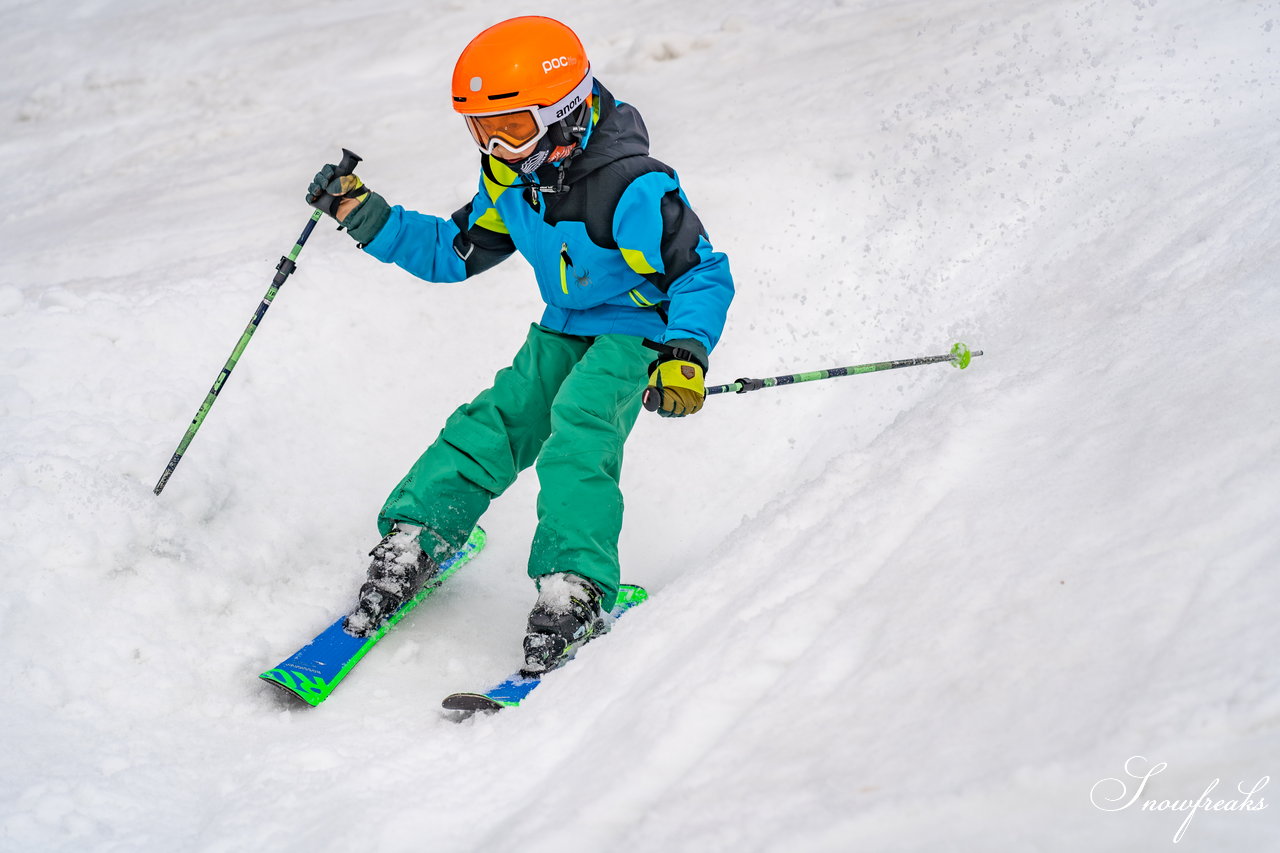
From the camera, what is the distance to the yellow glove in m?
3.33

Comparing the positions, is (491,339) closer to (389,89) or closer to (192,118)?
(389,89)

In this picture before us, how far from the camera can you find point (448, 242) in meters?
4.16

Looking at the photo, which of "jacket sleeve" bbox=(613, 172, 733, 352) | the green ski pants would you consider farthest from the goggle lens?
the green ski pants

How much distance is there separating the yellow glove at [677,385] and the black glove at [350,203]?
56.1 inches

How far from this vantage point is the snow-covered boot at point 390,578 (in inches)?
142

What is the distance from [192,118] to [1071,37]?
23.8 feet

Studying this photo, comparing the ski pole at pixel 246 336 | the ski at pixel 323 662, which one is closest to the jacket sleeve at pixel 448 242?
the ski pole at pixel 246 336

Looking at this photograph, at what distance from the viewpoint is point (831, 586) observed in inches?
96.3

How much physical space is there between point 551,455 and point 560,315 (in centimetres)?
71

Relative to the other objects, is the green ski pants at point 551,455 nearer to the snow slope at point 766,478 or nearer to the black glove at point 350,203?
the snow slope at point 766,478

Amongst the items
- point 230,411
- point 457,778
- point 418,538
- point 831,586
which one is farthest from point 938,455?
point 230,411

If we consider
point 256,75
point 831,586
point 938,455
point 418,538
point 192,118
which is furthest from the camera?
point 256,75

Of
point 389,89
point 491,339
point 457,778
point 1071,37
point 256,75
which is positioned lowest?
point 457,778

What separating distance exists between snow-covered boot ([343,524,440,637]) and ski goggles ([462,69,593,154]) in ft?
4.72
